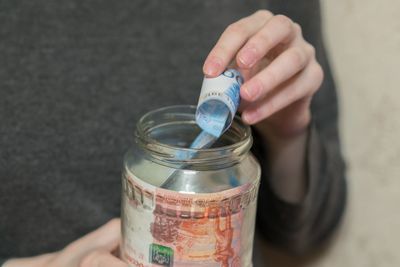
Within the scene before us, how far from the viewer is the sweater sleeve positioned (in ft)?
2.64

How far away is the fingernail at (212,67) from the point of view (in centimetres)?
53

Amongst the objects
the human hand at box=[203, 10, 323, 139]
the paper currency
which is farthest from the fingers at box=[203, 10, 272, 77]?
the paper currency

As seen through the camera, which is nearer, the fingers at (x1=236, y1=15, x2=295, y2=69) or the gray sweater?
the fingers at (x1=236, y1=15, x2=295, y2=69)

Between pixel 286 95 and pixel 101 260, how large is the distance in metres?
0.27

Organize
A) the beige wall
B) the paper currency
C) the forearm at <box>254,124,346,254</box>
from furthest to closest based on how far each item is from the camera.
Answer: the forearm at <box>254,124,346,254</box>, the beige wall, the paper currency

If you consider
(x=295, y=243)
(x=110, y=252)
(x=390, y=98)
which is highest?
(x=390, y=98)

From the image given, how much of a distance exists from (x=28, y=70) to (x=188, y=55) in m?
0.21

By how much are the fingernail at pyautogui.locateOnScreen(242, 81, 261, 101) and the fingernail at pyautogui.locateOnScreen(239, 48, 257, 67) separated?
19 millimetres

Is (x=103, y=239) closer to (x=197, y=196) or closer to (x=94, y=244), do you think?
(x=94, y=244)

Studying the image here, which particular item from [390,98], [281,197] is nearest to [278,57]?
[390,98]

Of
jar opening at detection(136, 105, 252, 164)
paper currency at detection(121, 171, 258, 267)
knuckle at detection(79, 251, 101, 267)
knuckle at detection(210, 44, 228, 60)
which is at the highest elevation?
knuckle at detection(210, 44, 228, 60)

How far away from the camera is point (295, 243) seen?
919 millimetres

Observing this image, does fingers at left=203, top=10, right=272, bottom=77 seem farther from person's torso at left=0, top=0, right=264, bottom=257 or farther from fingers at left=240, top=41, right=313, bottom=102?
person's torso at left=0, top=0, right=264, bottom=257

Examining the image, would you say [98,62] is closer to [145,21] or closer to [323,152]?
[145,21]
